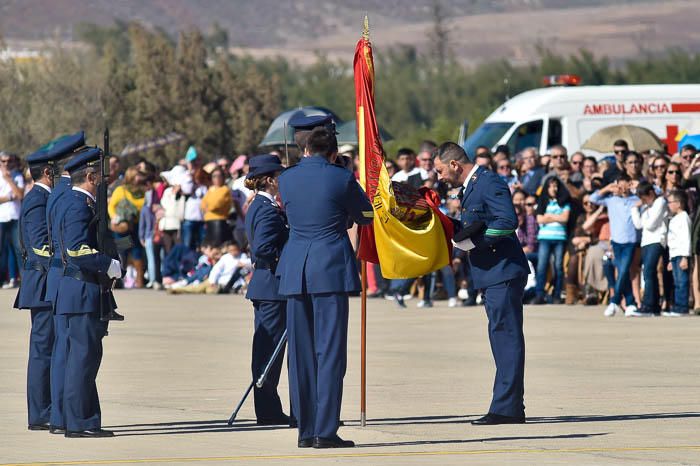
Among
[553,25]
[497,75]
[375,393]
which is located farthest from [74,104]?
[553,25]

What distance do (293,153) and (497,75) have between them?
69.4m

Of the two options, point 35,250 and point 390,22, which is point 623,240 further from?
point 390,22

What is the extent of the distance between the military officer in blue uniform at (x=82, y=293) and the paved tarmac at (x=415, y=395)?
249 mm

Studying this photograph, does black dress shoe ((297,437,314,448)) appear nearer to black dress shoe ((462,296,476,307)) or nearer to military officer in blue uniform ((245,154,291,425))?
military officer in blue uniform ((245,154,291,425))

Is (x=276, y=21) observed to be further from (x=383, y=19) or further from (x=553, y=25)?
(x=553, y=25)

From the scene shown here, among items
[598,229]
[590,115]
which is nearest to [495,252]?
[598,229]

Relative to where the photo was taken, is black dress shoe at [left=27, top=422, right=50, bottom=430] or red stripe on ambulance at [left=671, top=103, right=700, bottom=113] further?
red stripe on ambulance at [left=671, top=103, right=700, bottom=113]

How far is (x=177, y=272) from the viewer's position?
28297mm

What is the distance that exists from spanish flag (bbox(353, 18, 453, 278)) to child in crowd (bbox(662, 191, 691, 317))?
920cm

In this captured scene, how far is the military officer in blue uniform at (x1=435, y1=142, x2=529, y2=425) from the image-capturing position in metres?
12.9

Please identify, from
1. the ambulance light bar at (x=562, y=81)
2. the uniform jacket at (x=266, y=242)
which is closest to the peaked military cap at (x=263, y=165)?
the uniform jacket at (x=266, y=242)

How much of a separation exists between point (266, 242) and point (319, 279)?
1.43 meters

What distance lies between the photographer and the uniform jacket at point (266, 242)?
12867 mm

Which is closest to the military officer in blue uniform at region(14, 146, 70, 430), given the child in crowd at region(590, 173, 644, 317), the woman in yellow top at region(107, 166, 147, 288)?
the child in crowd at region(590, 173, 644, 317)
